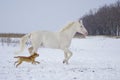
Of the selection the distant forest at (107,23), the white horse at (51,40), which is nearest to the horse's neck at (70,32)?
the white horse at (51,40)

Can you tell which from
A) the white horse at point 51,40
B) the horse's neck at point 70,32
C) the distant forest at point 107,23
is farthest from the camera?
the distant forest at point 107,23

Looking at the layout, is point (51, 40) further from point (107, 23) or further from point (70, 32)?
point (107, 23)

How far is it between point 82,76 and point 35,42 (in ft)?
11.2

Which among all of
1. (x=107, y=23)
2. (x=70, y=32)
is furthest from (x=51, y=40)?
(x=107, y=23)

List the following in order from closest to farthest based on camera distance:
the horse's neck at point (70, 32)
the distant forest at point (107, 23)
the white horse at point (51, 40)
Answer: the white horse at point (51, 40) → the horse's neck at point (70, 32) → the distant forest at point (107, 23)

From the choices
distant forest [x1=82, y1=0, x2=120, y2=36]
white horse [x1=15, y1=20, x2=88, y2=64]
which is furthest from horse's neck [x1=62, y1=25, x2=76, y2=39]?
distant forest [x1=82, y1=0, x2=120, y2=36]

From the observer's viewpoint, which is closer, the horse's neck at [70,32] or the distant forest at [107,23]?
the horse's neck at [70,32]

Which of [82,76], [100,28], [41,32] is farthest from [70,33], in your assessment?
[100,28]

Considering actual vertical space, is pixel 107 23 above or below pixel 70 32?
above

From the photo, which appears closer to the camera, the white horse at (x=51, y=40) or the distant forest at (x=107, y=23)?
the white horse at (x=51, y=40)

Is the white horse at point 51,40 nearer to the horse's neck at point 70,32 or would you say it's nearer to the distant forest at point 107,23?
the horse's neck at point 70,32

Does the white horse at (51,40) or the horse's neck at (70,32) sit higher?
the horse's neck at (70,32)

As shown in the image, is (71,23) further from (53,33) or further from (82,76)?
(82,76)

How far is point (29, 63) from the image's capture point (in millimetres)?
8656
